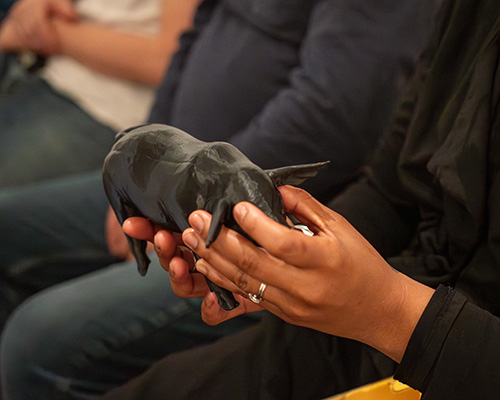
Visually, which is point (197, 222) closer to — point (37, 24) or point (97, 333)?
point (97, 333)

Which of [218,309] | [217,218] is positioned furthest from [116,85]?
[217,218]

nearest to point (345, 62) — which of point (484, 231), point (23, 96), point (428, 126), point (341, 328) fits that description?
point (428, 126)

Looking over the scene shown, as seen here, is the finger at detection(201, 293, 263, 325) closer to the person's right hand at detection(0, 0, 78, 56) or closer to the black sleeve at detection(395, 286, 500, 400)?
the black sleeve at detection(395, 286, 500, 400)

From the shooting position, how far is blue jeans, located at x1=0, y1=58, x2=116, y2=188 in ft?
3.93

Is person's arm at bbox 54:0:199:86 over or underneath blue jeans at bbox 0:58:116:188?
over

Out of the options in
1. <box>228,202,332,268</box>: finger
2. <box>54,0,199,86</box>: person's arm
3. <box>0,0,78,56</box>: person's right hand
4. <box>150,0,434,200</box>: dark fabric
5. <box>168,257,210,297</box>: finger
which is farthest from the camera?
<box>0,0,78,56</box>: person's right hand

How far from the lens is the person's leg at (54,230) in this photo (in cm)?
106

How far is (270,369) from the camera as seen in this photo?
57 cm

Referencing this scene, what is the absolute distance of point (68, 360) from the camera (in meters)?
0.76

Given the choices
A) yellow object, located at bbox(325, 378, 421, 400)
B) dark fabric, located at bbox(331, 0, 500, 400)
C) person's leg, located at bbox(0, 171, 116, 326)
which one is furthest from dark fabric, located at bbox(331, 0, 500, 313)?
person's leg, located at bbox(0, 171, 116, 326)

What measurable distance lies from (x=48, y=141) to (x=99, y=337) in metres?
0.65

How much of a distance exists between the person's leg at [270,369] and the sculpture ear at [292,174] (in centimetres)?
21

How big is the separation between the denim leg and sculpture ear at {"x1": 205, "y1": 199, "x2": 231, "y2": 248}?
0.35m

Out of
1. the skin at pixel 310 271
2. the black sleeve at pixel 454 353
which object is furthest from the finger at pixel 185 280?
the black sleeve at pixel 454 353
